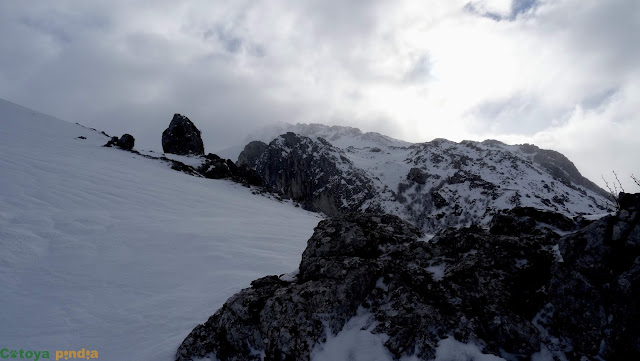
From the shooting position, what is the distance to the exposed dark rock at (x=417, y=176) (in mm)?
98188

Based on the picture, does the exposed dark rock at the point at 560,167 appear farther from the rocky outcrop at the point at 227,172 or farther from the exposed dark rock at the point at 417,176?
the rocky outcrop at the point at 227,172

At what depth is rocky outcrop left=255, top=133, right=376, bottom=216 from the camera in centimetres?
9394

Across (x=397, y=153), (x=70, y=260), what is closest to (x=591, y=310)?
(x=70, y=260)

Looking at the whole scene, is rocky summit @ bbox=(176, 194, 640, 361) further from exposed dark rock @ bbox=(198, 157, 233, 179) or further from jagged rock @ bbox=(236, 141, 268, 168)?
jagged rock @ bbox=(236, 141, 268, 168)

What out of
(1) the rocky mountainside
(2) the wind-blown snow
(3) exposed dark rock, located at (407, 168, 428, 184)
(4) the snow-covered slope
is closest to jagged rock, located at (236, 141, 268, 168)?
(1) the rocky mountainside

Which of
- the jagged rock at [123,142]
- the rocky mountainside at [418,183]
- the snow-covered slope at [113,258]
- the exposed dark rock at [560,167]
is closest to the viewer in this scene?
the snow-covered slope at [113,258]

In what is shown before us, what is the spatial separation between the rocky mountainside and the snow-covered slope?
55493 mm

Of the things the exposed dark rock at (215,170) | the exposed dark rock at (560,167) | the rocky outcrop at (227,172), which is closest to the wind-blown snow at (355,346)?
the rocky outcrop at (227,172)

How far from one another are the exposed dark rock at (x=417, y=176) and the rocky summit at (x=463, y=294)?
93795mm

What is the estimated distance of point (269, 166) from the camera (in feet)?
347

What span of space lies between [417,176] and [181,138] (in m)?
67.9

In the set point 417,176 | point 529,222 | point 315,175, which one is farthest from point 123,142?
point 417,176

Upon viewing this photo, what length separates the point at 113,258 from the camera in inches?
489

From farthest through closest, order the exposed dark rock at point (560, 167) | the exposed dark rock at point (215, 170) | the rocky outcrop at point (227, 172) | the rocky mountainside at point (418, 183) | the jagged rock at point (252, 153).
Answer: the exposed dark rock at point (560, 167) → the jagged rock at point (252, 153) → the rocky mountainside at point (418, 183) → the rocky outcrop at point (227, 172) → the exposed dark rock at point (215, 170)
